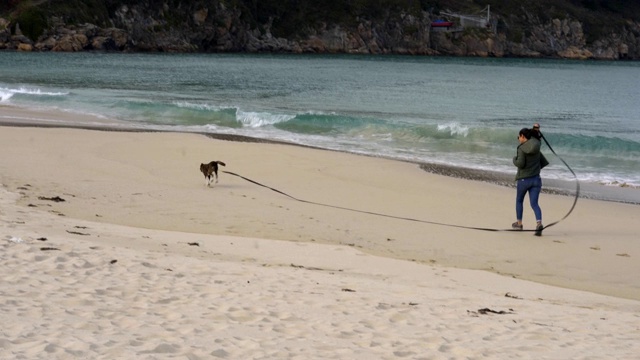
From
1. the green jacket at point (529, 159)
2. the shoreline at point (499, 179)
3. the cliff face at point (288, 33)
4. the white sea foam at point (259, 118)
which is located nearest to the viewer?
the green jacket at point (529, 159)

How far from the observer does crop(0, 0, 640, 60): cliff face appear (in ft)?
323

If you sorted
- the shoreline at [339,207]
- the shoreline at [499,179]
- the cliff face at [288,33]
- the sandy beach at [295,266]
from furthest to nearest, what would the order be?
the cliff face at [288,33] → the shoreline at [499,179] → the shoreline at [339,207] → the sandy beach at [295,266]

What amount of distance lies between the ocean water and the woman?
5.68m

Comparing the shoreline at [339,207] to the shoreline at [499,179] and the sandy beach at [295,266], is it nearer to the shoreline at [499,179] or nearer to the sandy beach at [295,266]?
the sandy beach at [295,266]

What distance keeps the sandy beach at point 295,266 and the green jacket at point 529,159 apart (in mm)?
838

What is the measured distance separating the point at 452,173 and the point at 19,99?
21.0 metres

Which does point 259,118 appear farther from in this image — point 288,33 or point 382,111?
point 288,33

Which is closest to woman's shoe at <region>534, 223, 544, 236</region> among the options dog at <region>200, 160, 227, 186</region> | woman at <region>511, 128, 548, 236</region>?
woman at <region>511, 128, 548, 236</region>

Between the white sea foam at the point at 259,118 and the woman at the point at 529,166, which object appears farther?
the white sea foam at the point at 259,118

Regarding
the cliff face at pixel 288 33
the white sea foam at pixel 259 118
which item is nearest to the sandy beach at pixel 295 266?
the white sea foam at pixel 259 118

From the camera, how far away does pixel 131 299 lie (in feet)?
20.1

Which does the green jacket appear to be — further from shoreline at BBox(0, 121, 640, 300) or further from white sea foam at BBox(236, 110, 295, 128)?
white sea foam at BBox(236, 110, 295, 128)

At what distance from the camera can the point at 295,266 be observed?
8180mm

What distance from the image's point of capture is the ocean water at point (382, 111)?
20.7 m
